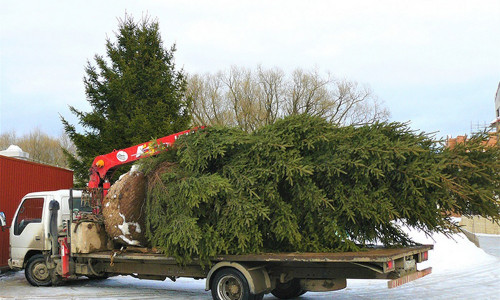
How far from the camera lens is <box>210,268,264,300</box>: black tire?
7.85 m

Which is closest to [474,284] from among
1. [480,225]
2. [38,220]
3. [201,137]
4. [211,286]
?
[211,286]

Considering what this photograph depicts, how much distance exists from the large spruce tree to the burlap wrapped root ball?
6.67 m

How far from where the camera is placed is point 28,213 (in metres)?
11.0

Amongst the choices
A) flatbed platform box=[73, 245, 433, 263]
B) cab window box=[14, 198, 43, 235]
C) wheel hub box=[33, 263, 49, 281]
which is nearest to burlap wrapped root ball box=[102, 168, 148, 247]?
flatbed platform box=[73, 245, 433, 263]

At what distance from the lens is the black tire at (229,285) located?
309 inches

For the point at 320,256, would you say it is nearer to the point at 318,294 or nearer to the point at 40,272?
the point at 318,294

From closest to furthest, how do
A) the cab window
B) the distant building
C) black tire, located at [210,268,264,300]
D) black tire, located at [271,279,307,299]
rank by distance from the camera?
black tire, located at [210,268,264,300]
black tire, located at [271,279,307,299]
the cab window
the distant building

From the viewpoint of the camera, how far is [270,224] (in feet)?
26.2

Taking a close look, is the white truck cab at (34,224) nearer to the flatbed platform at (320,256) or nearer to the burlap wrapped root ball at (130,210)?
the burlap wrapped root ball at (130,210)

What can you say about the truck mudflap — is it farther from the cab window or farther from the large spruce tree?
the large spruce tree

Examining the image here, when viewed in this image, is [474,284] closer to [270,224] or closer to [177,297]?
[270,224]

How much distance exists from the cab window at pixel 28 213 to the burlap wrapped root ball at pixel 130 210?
2529 mm

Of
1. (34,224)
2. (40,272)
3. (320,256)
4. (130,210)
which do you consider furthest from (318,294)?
(34,224)

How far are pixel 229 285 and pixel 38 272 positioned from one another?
4854 mm
